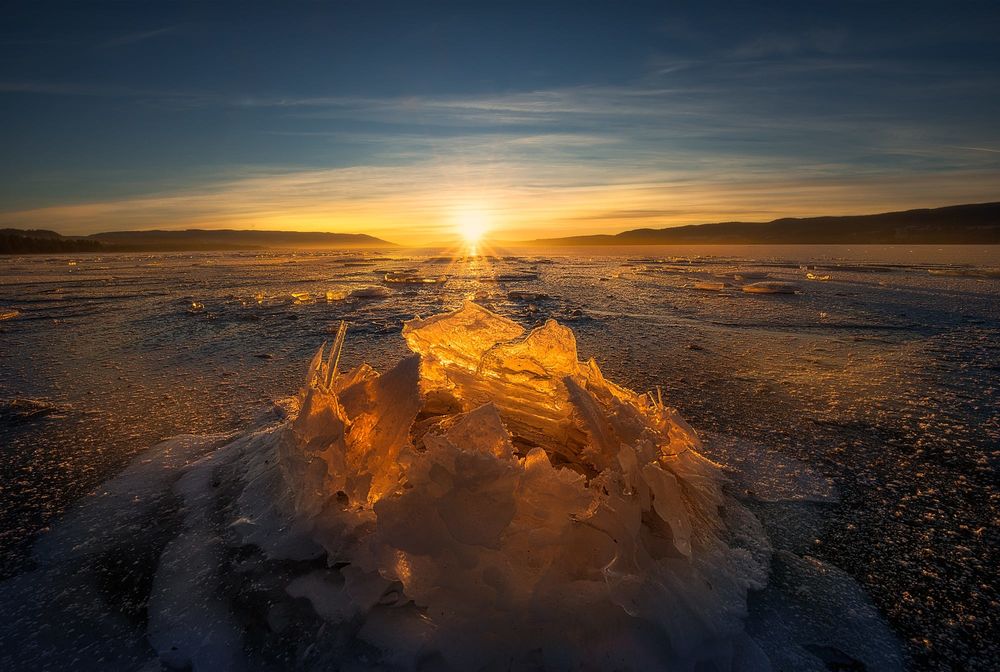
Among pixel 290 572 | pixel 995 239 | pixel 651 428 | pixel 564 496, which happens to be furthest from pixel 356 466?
pixel 995 239

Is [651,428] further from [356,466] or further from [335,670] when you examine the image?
[335,670]

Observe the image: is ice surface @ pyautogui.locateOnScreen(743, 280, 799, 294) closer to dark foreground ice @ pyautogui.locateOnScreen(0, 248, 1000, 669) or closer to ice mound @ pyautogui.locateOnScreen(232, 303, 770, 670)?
dark foreground ice @ pyautogui.locateOnScreen(0, 248, 1000, 669)

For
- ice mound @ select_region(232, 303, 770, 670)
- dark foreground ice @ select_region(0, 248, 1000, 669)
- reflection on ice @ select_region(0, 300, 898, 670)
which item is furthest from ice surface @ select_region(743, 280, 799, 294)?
ice mound @ select_region(232, 303, 770, 670)

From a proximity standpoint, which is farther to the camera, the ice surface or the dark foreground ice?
the ice surface

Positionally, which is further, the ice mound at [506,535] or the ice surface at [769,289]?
the ice surface at [769,289]

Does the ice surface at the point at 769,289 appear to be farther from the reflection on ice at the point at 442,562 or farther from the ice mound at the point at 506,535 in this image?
the ice mound at the point at 506,535

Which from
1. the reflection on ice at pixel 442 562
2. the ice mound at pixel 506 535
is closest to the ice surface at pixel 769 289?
the reflection on ice at pixel 442 562

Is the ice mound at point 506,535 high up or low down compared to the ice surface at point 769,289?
down
